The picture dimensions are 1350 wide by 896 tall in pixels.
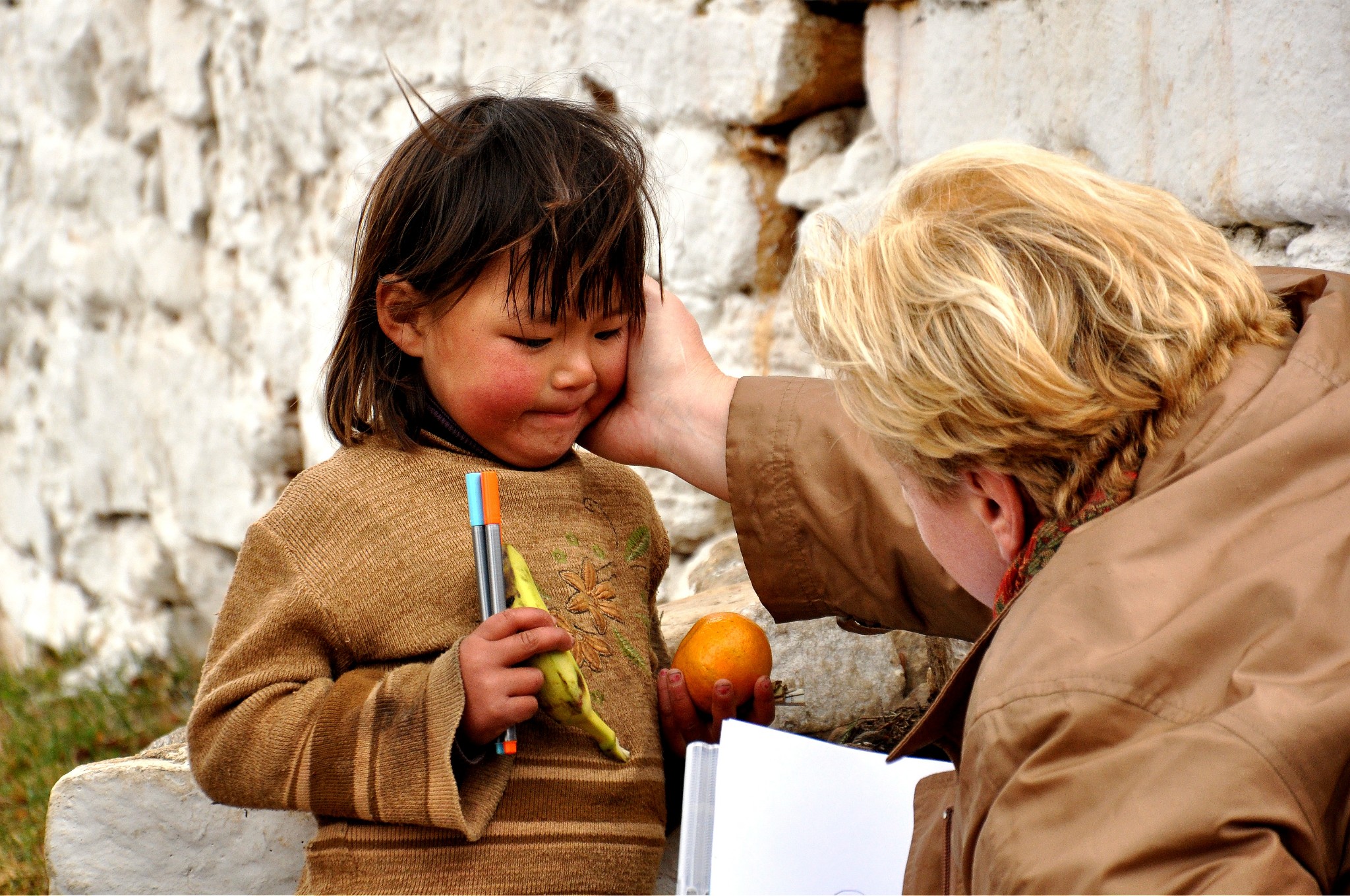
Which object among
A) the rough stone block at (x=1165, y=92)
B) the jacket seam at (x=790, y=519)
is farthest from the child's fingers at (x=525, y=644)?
the rough stone block at (x=1165, y=92)

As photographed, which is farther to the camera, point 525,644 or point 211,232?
point 211,232

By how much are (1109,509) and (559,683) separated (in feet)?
2.64

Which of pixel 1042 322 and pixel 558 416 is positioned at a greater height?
pixel 1042 322

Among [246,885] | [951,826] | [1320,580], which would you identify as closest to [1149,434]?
[1320,580]

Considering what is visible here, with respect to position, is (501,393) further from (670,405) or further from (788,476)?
(788,476)

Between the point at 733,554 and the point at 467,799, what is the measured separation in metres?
1.56

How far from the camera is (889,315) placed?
4.46ft

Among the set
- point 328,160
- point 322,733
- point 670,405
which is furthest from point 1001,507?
point 328,160

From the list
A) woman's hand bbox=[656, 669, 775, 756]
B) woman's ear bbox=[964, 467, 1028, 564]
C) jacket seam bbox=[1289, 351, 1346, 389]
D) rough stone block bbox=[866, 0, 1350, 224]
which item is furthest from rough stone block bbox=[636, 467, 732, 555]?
jacket seam bbox=[1289, 351, 1346, 389]

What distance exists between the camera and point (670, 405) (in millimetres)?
2184

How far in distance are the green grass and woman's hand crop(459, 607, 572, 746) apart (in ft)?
5.74

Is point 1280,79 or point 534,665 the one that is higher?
point 1280,79

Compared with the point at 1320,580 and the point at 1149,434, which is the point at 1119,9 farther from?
the point at 1320,580

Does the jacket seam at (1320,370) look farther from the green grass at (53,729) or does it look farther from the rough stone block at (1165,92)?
the green grass at (53,729)
